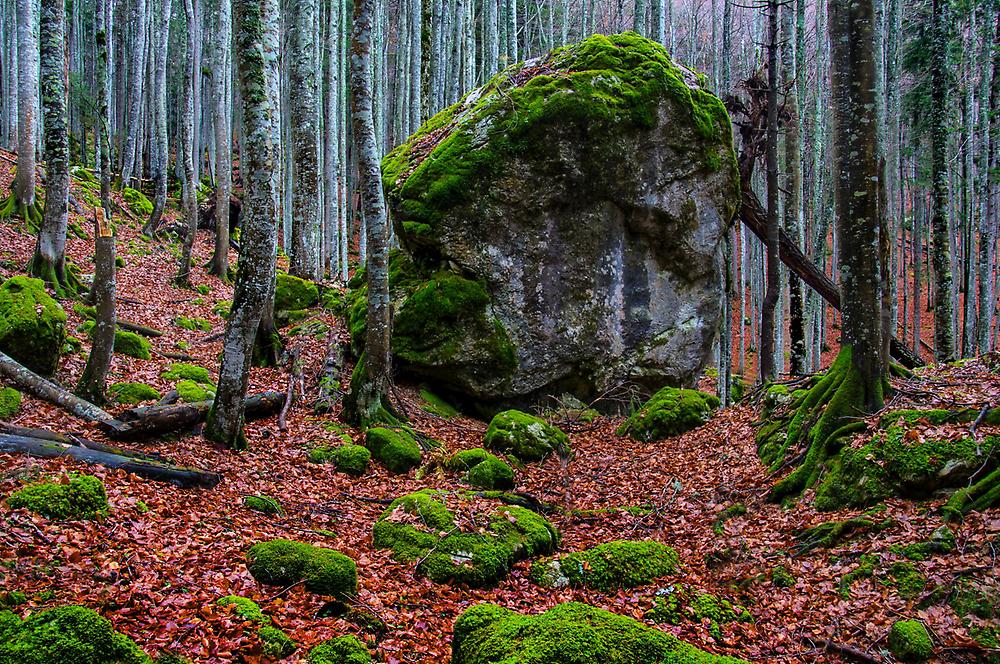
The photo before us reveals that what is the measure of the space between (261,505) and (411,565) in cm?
166

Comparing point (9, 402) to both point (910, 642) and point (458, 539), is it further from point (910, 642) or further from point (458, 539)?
point (910, 642)

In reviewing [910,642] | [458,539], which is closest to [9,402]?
[458,539]

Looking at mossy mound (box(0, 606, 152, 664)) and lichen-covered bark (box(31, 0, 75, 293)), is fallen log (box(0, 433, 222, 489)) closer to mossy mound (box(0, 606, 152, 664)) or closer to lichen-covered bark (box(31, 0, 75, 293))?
mossy mound (box(0, 606, 152, 664))

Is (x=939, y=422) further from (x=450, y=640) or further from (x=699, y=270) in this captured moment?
(x=699, y=270)

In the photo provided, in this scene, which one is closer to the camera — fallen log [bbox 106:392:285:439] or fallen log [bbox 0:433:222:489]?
fallen log [bbox 0:433:222:489]

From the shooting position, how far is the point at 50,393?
6578 millimetres

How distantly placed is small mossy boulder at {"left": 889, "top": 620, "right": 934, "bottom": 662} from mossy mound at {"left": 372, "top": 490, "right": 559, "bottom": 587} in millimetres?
2830

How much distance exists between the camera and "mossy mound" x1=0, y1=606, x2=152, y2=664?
8.66 ft

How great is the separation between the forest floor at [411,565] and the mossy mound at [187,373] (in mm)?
187

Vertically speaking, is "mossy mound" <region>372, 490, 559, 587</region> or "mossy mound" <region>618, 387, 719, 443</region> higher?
"mossy mound" <region>618, 387, 719, 443</region>

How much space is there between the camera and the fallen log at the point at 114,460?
503 cm

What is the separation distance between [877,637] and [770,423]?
4.00m

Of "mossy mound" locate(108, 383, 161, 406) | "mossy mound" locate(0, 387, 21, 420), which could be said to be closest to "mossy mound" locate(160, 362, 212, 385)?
"mossy mound" locate(108, 383, 161, 406)

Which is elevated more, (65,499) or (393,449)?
(65,499)
